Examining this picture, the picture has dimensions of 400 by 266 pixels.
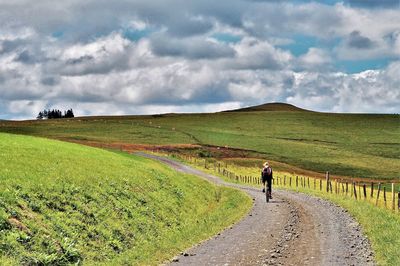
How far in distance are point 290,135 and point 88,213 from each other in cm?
12968

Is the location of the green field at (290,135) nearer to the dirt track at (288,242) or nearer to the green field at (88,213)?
the green field at (88,213)

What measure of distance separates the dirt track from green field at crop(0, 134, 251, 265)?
49.4 inches

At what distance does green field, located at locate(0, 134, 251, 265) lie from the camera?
66.3 ft

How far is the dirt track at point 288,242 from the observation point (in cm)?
1853

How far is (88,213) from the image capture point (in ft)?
89.0

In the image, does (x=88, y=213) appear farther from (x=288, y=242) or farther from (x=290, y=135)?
(x=290, y=135)

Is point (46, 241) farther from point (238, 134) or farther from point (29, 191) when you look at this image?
point (238, 134)

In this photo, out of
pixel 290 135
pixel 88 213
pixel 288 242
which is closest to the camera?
pixel 288 242

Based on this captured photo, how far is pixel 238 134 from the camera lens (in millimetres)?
149375

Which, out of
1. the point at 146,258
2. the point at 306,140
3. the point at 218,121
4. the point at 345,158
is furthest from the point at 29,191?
the point at 218,121

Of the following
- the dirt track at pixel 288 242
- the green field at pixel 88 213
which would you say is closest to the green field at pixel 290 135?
the green field at pixel 88 213

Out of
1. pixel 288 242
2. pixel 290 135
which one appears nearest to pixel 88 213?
pixel 288 242

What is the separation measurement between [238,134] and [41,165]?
118 metres

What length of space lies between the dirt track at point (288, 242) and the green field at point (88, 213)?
1254 mm
